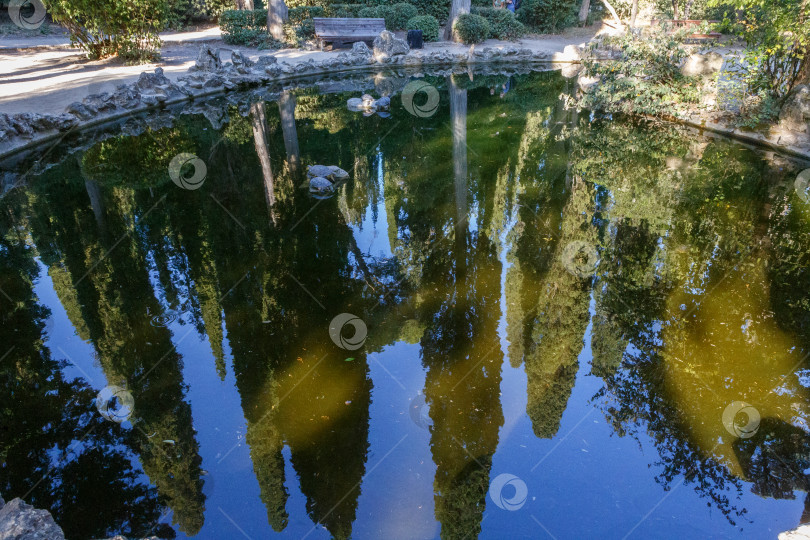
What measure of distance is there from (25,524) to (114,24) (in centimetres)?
1638

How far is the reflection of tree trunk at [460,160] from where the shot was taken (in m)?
7.35

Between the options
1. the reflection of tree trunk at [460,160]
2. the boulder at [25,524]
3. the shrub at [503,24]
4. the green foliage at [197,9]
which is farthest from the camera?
the green foliage at [197,9]

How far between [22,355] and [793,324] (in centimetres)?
764

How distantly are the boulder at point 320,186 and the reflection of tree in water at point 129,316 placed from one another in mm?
2380

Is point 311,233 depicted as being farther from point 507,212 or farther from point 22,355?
point 22,355

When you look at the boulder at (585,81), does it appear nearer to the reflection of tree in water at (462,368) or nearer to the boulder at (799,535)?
the reflection of tree in water at (462,368)

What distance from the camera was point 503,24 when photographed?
73.5ft

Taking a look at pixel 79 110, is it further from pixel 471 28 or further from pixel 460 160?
pixel 471 28

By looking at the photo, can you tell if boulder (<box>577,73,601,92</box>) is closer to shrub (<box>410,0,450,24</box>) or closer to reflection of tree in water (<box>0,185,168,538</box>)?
shrub (<box>410,0,450,24</box>)

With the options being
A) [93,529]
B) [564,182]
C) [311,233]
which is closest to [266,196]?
[311,233]

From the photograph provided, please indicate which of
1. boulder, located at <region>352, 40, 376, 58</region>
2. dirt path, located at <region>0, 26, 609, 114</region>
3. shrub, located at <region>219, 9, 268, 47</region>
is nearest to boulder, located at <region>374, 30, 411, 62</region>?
boulder, located at <region>352, 40, 376, 58</region>

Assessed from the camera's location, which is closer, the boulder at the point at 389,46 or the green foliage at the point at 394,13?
the boulder at the point at 389,46

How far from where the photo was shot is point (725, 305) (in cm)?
589

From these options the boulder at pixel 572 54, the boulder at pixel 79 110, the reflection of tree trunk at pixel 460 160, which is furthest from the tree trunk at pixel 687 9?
the boulder at pixel 79 110
